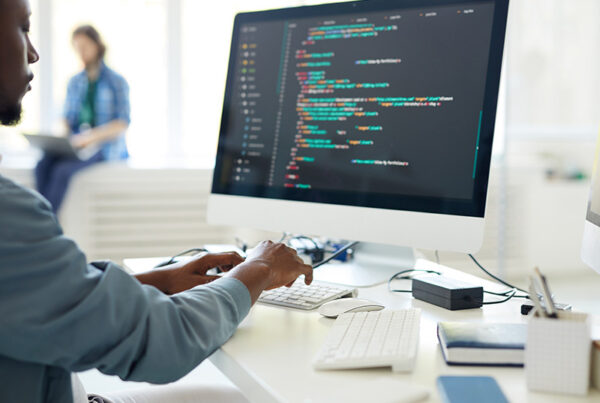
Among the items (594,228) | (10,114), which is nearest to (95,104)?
(10,114)

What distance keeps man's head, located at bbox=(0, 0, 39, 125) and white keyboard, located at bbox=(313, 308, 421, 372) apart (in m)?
0.50

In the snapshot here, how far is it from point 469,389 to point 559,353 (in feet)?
0.34

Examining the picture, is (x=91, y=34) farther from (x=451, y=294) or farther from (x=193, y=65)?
(x=451, y=294)

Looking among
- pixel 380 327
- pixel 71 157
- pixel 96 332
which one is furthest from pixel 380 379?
pixel 71 157

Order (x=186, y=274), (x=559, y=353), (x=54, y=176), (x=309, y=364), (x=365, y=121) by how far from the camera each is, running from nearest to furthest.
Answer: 1. (x=559, y=353)
2. (x=309, y=364)
3. (x=186, y=274)
4. (x=365, y=121)
5. (x=54, y=176)

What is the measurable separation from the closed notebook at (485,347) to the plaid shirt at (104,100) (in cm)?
311

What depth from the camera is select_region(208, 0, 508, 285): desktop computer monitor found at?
3.74ft

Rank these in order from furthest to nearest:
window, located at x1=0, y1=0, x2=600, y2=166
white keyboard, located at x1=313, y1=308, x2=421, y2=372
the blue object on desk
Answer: window, located at x1=0, y1=0, x2=600, y2=166
white keyboard, located at x1=313, y1=308, x2=421, y2=372
the blue object on desk

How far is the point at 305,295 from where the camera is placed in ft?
3.67

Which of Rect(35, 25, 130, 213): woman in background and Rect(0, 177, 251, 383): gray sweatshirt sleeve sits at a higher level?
Rect(35, 25, 130, 213): woman in background

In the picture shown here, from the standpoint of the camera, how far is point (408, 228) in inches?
46.6

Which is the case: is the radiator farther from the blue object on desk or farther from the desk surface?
the blue object on desk

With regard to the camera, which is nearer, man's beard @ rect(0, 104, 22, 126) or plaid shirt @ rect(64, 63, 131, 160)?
man's beard @ rect(0, 104, 22, 126)

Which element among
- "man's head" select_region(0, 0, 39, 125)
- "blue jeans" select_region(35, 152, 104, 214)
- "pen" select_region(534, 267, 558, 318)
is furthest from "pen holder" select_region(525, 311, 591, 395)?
"blue jeans" select_region(35, 152, 104, 214)
